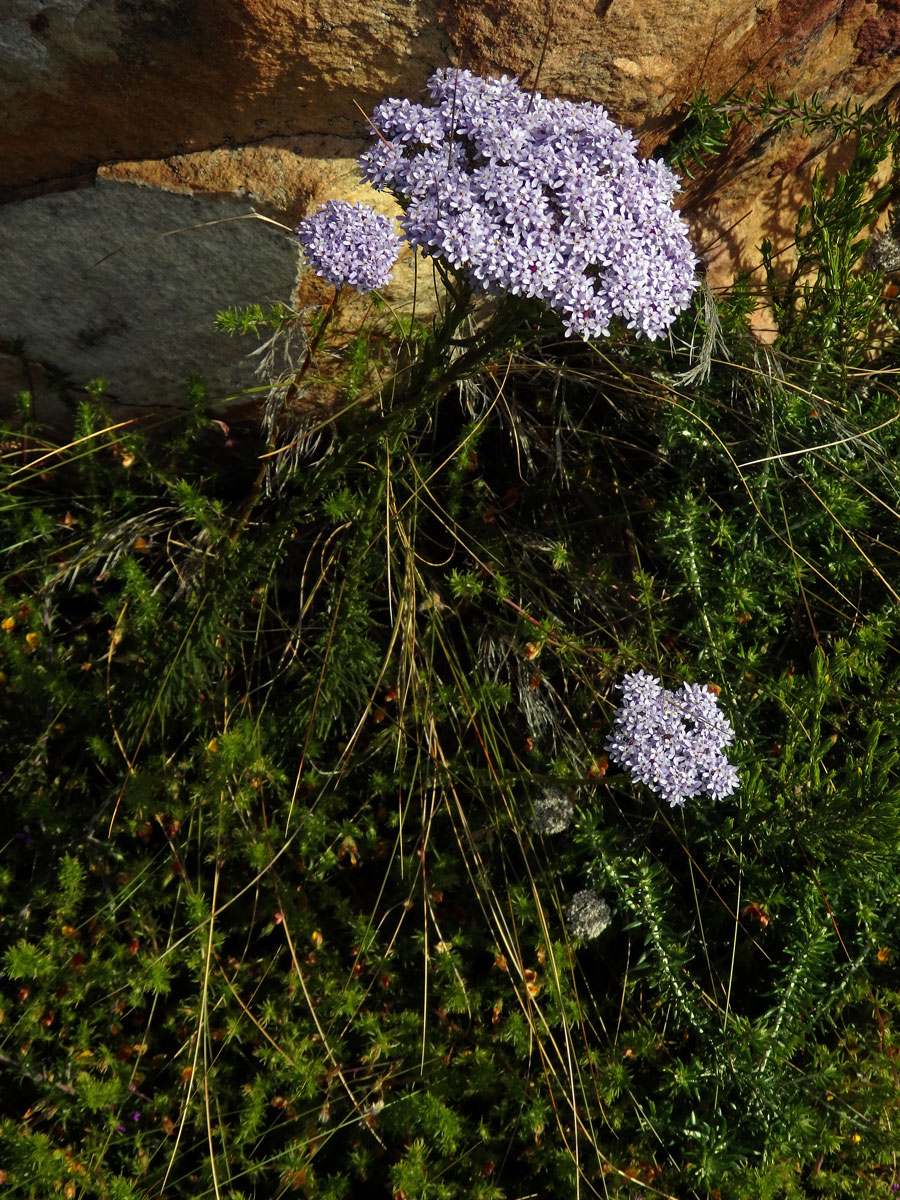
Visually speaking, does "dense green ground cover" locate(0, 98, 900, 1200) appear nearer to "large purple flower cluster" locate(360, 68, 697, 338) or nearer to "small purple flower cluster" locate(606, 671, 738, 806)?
"small purple flower cluster" locate(606, 671, 738, 806)

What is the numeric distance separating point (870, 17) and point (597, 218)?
1942mm

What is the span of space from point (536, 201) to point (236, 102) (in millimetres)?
1275

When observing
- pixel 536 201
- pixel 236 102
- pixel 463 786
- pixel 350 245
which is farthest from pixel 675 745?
pixel 236 102

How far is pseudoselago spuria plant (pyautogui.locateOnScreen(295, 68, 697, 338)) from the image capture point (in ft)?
6.36

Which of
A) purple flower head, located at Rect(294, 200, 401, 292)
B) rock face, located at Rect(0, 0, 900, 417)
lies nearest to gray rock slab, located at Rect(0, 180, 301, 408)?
rock face, located at Rect(0, 0, 900, 417)

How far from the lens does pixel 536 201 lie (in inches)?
77.8

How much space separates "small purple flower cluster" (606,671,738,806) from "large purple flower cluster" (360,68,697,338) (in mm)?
1086

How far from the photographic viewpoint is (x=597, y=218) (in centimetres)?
202

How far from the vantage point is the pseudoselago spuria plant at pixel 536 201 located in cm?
194

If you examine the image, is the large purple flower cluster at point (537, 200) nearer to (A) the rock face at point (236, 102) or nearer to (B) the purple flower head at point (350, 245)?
(B) the purple flower head at point (350, 245)

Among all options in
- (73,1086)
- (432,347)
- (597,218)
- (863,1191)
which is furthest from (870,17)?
(73,1086)

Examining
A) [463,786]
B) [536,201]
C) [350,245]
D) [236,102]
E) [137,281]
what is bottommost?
[463,786]

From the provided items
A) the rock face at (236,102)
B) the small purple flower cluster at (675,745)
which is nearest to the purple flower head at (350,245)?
the rock face at (236,102)

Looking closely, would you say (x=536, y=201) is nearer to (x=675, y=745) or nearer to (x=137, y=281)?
(x=675, y=745)
